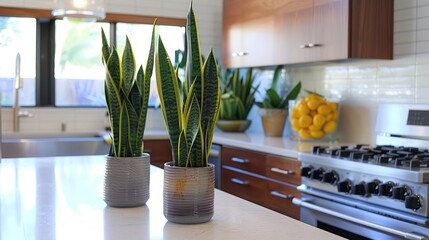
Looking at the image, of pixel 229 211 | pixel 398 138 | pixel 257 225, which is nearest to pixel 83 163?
pixel 229 211

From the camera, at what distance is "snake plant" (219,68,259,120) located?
4.42 metres

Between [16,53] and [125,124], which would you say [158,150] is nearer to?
[16,53]

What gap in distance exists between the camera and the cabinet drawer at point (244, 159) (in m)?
3.42

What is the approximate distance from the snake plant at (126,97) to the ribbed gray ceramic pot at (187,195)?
0.24 metres

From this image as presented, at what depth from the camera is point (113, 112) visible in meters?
1.57

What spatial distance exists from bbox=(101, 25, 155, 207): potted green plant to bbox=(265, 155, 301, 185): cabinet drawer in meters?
1.55

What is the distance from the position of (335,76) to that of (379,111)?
546mm

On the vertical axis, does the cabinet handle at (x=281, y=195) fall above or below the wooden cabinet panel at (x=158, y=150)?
below

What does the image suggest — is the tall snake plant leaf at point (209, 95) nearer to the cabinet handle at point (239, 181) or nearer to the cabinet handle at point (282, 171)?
the cabinet handle at point (282, 171)

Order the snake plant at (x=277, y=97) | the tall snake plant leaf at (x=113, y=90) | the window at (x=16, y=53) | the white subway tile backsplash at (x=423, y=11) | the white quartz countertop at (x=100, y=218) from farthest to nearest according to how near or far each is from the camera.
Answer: the window at (x=16, y=53) < the snake plant at (x=277, y=97) < the white subway tile backsplash at (x=423, y=11) < the tall snake plant leaf at (x=113, y=90) < the white quartz countertop at (x=100, y=218)

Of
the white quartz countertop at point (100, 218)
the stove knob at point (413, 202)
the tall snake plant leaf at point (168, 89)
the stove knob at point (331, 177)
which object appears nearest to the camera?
the white quartz countertop at point (100, 218)

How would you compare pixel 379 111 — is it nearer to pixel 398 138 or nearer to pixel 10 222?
pixel 398 138

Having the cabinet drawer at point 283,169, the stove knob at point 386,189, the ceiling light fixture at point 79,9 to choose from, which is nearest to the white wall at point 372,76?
the cabinet drawer at point 283,169

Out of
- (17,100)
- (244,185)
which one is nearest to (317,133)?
(244,185)
